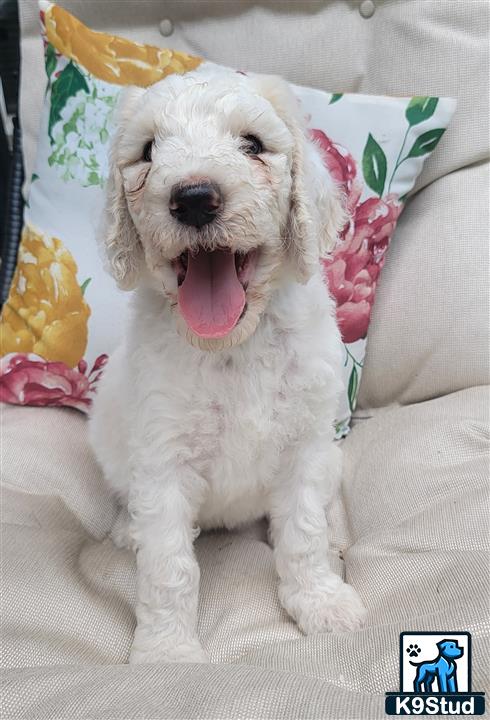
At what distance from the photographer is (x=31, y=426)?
184 centimetres

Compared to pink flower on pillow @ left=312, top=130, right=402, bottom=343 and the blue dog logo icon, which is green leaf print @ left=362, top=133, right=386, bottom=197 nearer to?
pink flower on pillow @ left=312, top=130, right=402, bottom=343

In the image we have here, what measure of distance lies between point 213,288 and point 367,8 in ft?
4.10

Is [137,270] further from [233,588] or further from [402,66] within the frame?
[402,66]

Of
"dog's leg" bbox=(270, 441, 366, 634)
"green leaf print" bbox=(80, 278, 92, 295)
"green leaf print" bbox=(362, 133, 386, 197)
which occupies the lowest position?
"dog's leg" bbox=(270, 441, 366, 634)

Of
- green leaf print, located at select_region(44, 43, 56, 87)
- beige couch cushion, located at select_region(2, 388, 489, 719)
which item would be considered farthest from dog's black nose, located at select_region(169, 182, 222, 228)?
green leaf print, located at select_region(44, 43, 56, 87)

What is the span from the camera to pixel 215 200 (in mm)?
1088

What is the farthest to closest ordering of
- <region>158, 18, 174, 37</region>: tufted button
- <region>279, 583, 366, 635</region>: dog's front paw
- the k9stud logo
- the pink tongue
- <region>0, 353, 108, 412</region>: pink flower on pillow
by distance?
<region>158, 18, 174, 37</region>: tufted button, <region>0, 353, 108, 412</region>: pink flower on pillow, <region>279, 583, 366, 635</region>: dog's front paw, the pink tongue, the k9stud logo

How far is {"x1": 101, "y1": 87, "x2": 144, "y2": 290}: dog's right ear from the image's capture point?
129cm

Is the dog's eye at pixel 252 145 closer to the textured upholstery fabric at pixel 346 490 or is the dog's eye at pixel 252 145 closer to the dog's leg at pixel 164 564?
the dog's leg at pixel 164 564

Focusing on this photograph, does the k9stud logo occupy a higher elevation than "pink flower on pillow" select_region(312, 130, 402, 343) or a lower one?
lower

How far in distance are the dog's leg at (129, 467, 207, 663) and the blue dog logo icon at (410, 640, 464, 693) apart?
0.42 metres

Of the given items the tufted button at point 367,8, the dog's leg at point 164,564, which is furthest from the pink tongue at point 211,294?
the tufted button at point 367,8

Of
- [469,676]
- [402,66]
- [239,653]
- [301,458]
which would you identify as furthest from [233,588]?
[402,66]

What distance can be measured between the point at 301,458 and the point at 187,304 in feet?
1.39
